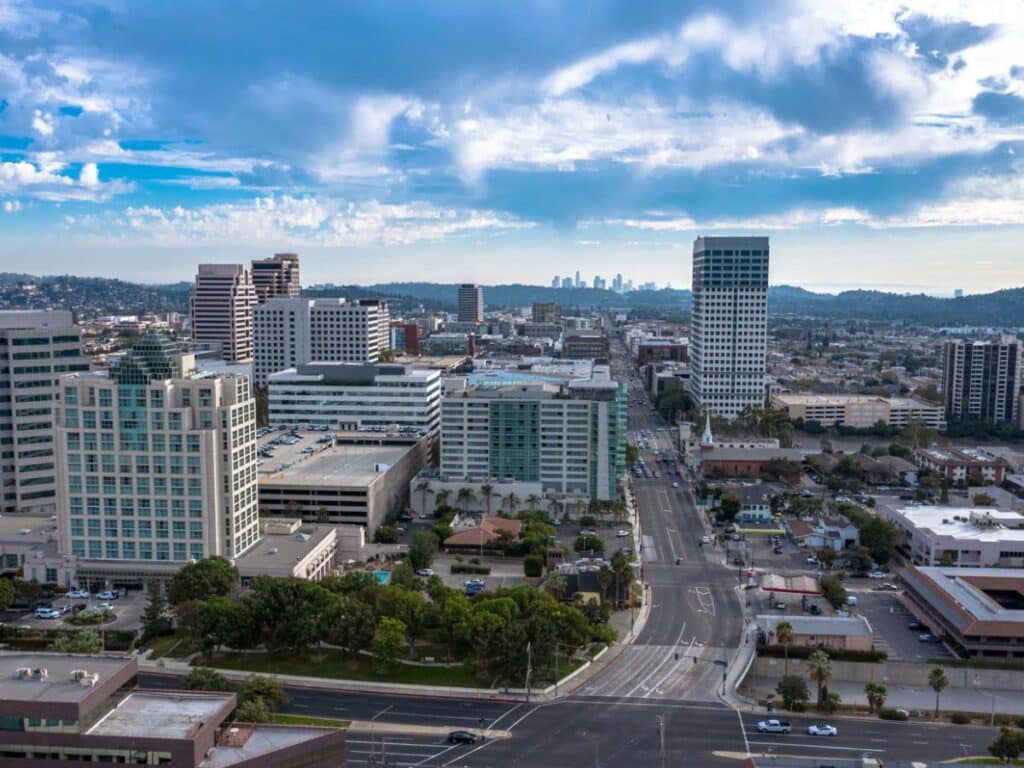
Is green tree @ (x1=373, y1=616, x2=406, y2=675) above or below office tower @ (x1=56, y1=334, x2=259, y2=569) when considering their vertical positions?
below

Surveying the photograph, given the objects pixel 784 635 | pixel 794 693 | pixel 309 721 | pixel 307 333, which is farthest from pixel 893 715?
pixel 307 333

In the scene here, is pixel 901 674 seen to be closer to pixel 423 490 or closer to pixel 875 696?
pixel 875 696

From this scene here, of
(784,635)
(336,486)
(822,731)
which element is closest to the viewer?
(822,731)

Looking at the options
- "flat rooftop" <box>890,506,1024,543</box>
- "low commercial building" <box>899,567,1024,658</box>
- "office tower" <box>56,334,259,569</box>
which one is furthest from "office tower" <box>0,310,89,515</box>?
"flat rooftop" <box>890,506,1024,543</box>

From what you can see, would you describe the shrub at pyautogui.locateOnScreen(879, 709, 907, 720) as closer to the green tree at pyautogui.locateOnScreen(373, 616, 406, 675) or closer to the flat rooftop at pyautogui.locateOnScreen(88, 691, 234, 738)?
the green tree at pyautogui.locateOnScreen(373, 616, 406, 675)

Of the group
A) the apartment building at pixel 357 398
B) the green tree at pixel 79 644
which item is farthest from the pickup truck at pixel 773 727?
the apartment building at pixel 357 398

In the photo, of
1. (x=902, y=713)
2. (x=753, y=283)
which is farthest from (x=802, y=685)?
(x=753, y=283)
